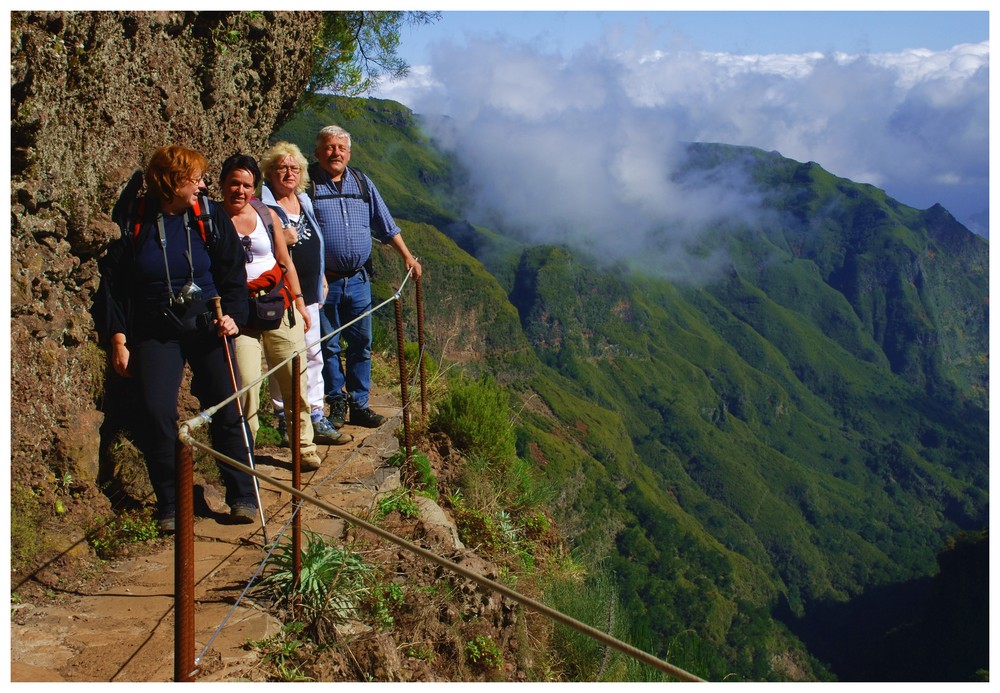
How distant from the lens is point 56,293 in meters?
4.99

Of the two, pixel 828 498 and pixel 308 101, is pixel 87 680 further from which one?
pixel 828 498

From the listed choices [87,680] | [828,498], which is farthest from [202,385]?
[828,498]

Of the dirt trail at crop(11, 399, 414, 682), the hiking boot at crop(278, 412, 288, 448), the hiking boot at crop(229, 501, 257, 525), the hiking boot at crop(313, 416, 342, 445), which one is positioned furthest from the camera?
the hiking boot at crop(278, 412, 288, 448)

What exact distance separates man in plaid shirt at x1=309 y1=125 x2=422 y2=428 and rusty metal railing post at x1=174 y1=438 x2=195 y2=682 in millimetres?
3926

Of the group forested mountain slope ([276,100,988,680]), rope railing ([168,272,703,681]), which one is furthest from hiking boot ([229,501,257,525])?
forested mountain slope ([276,100,988,680])

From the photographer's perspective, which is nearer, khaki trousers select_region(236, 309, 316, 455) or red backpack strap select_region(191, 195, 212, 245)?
red backpack strap select_region(191, 195, 212, 245)

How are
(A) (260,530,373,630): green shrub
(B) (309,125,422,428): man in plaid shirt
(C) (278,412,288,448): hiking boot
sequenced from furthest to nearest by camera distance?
(C) (278,412,288,448): hiking boot, (B) (309,125,422,428): man in plaid shirt, (A) (260,530,373,630): green shrub

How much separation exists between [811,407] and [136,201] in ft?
640

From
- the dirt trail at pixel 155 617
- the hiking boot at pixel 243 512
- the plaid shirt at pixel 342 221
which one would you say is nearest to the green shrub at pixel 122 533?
the dirt trail at pixel 155 617

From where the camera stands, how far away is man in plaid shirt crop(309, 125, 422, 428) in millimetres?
6605

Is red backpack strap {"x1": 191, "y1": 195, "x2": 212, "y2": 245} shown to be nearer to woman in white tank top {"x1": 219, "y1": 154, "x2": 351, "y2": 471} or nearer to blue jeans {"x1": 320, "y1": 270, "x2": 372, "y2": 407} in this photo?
woman in white tank top {"x1": 219, "y1": 154, "x2": 351, "y2": 471}

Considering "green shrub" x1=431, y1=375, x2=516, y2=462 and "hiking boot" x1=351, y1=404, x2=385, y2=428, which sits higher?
"hiking boot" x1=351, y1=404, x2=385, y2=428

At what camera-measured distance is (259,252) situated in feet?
18.0

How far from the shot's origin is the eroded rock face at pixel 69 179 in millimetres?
4668
